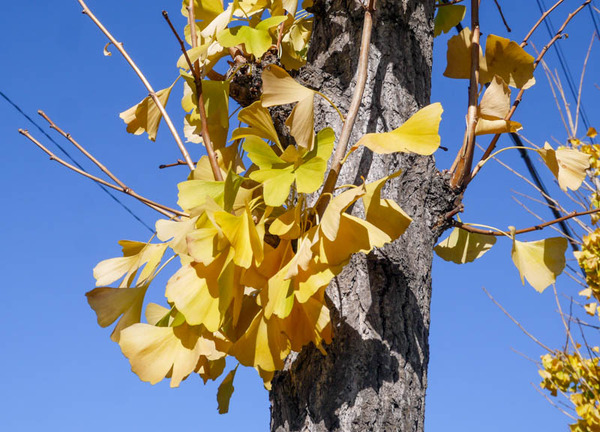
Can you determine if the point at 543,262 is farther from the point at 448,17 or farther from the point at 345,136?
the point at 448,17

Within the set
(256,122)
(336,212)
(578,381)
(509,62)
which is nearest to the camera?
(336,212)

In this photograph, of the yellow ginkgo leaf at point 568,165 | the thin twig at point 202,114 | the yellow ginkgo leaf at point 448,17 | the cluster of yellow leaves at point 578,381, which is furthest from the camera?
the cluster of yellow leaves at point 578,381

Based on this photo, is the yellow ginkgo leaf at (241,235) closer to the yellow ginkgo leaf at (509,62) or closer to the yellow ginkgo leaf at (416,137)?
the yellow ginkgo leaf at (416,137)

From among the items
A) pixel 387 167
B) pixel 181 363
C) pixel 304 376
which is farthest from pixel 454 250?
pixel 181 363

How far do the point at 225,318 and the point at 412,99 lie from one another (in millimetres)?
433

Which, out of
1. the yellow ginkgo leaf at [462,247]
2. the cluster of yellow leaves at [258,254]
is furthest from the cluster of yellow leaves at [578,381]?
the cluster of yellow leaves at [258,254]

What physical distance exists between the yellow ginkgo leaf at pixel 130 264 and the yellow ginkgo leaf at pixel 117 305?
0.07 ft

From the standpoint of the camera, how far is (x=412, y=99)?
82cm

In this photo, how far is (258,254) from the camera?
0.55m

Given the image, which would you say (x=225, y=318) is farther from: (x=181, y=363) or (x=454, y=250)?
(x=454, y=250)

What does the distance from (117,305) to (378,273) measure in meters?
0.32

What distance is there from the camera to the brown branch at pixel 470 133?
2.60 feet

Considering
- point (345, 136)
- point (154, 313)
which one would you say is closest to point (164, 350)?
point (154, 313)

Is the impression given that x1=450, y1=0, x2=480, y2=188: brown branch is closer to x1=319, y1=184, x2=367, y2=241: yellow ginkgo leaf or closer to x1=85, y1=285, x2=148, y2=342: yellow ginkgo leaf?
x1=319, y1=184, x2=367, y2=241: yellow ginkgo leaf
